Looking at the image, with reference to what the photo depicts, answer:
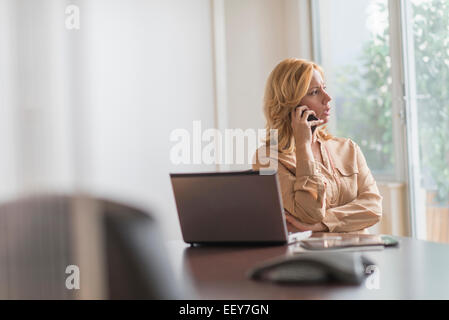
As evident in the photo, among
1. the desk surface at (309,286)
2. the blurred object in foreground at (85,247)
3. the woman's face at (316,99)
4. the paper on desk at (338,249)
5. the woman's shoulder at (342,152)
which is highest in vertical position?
the woman's face at (316,99)

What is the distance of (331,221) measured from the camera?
194 cm

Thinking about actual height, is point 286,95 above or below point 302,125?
above

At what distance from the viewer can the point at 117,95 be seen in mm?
3773

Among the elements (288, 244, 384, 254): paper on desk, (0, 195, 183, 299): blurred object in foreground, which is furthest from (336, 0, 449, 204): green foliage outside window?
(0, 195, 183, 299): blurred object in foreground

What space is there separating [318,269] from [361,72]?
3012mm

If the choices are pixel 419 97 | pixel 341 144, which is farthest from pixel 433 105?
pixel 341 144

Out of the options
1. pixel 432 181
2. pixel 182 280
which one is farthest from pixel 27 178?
pixel 432 181

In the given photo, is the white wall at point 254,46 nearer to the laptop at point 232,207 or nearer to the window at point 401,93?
the window at point 401,93

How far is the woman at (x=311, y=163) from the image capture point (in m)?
1.95

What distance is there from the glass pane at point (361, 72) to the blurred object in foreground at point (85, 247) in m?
3.41

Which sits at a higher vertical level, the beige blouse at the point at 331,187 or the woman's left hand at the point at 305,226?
the beige blouse at the point at 331,187

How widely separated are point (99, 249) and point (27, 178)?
108 inches

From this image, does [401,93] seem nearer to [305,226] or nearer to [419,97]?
[419,97]

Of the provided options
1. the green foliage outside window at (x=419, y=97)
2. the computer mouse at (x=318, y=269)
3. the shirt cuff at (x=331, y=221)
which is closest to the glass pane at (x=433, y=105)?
the green foliage outside window at (x=419, y=97)
